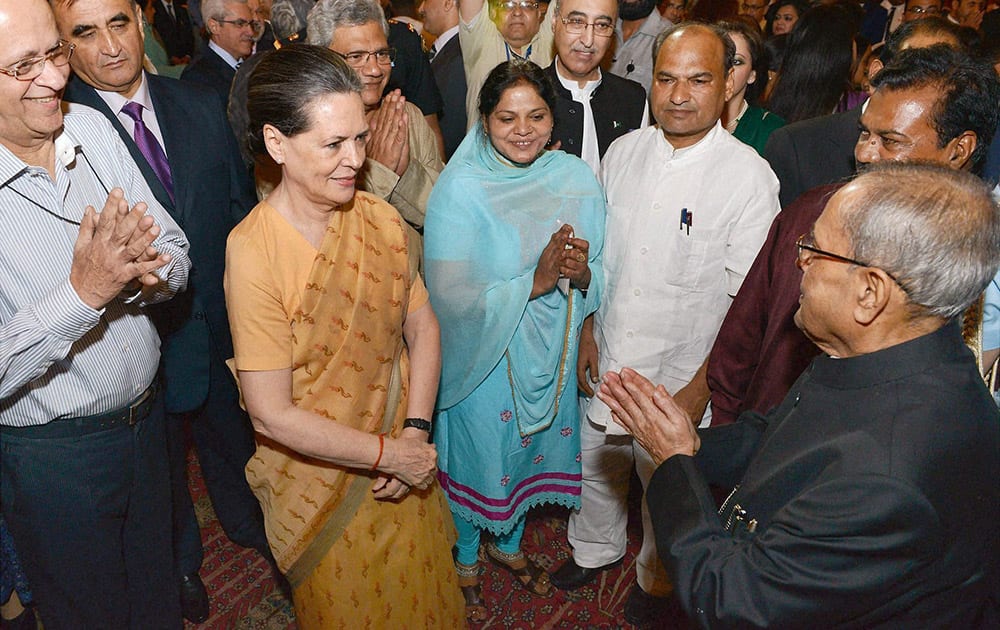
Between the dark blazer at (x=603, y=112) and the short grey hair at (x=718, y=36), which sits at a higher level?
the short grey hair at (x=718, y=36)

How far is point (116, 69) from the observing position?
2.31 m

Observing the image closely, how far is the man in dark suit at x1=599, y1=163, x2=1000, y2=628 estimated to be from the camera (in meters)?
1.17

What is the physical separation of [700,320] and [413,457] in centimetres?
111

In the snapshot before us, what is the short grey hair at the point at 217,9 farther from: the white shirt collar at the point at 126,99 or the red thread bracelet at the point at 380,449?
the red thread bracelet at the point at 380,449

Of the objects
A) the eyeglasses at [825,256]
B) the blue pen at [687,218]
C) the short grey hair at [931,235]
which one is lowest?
the blue pen at [687,218]

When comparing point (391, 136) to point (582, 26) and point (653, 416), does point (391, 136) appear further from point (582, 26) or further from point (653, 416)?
point (653, 416)

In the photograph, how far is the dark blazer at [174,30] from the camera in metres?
6.38

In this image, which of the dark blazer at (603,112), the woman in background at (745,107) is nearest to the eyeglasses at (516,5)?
the dark blazer at (603,112)

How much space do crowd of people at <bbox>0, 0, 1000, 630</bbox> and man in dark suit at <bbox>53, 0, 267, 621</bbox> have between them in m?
0.01

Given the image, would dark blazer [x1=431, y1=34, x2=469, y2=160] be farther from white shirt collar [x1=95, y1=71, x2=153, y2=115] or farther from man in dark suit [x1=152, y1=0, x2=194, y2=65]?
man in dark suit [x1=152, y1=0, x2=194, y2=65]

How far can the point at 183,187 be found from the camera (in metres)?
2.40

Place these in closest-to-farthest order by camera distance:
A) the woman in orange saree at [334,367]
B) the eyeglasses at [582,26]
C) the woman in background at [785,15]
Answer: the woman in orange saree at [334,367]
the eyeglasses at [582,26]
the woman in background at [785,15]

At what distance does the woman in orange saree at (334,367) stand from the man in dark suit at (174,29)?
5.62m

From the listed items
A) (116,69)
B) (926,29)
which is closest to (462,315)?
(116,69)
